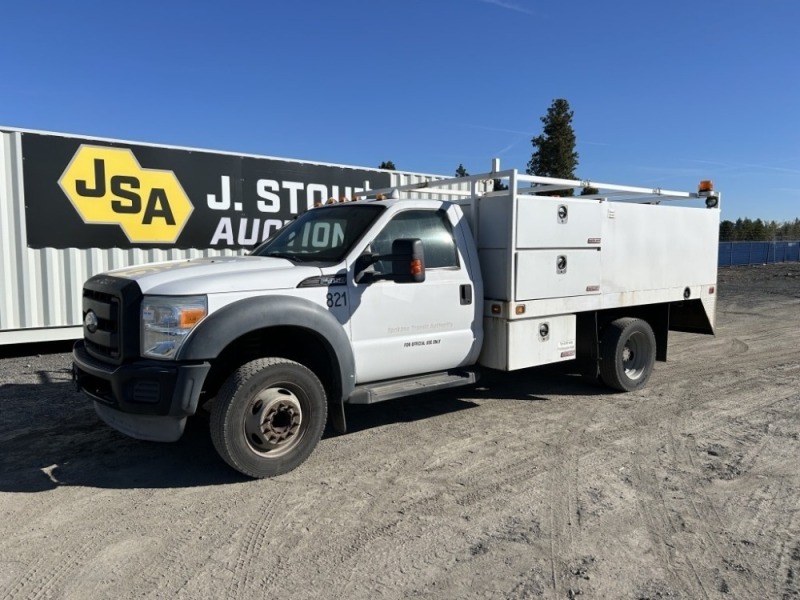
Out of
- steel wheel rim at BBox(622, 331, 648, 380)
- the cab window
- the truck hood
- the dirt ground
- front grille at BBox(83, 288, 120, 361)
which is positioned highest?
the cab window

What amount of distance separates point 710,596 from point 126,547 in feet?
10.1

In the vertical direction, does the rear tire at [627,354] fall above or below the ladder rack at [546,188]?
below

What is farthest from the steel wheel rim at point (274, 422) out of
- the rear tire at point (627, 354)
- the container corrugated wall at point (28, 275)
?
the container corrugated wall at point (28, 275)

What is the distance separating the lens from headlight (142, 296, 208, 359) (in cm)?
402

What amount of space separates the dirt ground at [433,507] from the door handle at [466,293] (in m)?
1.18

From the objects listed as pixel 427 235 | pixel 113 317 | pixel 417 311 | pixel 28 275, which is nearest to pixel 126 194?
pixel 28 275

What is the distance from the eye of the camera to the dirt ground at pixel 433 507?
306cm

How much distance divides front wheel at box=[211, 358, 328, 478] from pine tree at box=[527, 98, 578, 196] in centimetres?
3116

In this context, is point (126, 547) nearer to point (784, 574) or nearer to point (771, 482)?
point (784, 574)

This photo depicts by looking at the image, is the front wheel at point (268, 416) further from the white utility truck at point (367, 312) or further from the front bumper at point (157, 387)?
the front bumper at point (157, 387)

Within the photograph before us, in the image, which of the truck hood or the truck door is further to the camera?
the truck door

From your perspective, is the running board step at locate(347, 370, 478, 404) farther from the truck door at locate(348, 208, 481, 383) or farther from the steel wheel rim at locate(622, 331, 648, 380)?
the steel wheel rim at locate(622, 331, 648, 380)

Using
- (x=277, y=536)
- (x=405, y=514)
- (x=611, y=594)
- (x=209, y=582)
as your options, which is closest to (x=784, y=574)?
(x=611, y=594)

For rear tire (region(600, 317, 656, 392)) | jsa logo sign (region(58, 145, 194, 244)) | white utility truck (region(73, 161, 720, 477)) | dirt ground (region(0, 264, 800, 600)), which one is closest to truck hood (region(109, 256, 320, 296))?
white utility truck (region(73, 161, 720, 477))
